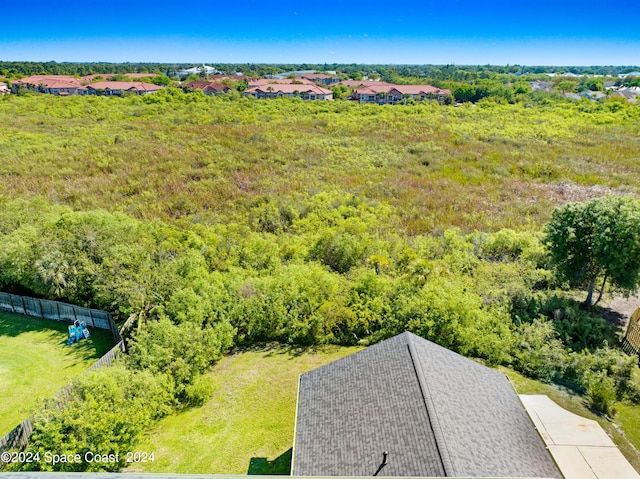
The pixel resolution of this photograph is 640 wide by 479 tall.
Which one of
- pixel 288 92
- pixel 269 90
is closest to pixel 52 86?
pixel 269 90

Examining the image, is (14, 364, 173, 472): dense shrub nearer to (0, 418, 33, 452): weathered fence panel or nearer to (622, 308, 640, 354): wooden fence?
(0, 418, 33, 452): weathered fence panel

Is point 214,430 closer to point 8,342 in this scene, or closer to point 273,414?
point 273,414

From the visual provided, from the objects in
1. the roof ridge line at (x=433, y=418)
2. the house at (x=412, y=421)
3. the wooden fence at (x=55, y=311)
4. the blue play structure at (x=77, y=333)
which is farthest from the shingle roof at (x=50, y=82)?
the roof ridge line at (x=433, y=418)

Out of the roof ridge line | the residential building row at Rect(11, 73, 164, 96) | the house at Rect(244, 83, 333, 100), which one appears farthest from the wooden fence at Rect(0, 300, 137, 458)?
the residential building row at Rect(11, 73, 164, 96)

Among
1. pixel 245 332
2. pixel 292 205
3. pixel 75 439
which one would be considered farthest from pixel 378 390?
pixel 292 205

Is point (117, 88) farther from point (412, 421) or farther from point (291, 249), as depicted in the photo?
point (412, 421)

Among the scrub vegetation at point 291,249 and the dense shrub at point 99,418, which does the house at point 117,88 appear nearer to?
the scrub vegetation at point 291,249
